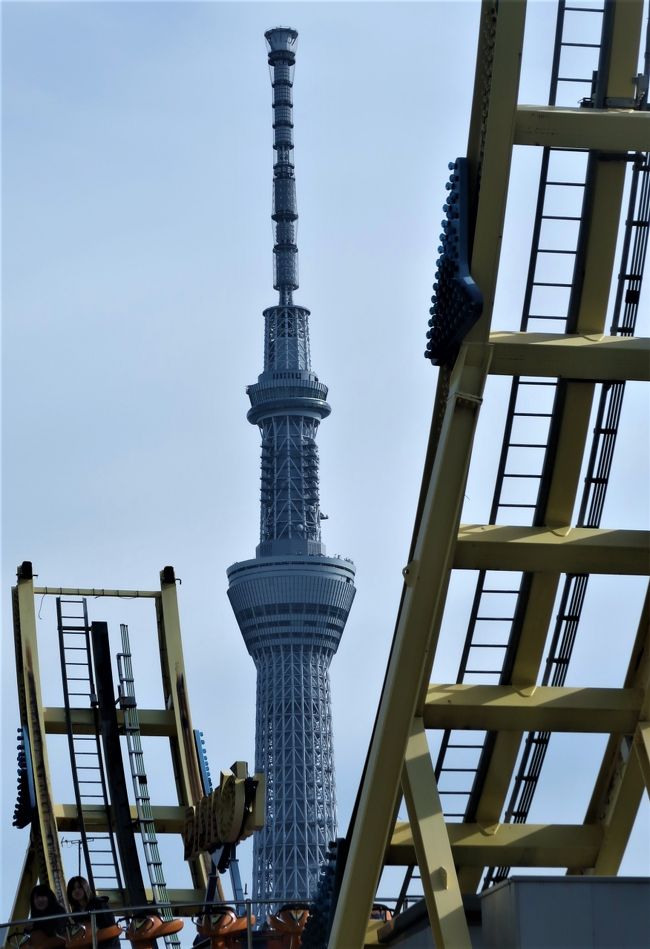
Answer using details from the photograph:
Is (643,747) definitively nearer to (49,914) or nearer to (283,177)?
(49,914)

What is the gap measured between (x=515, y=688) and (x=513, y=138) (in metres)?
5.79

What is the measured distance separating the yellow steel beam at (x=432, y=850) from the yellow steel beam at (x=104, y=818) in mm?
14680

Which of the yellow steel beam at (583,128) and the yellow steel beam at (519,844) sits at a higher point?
the yellow steel beam at (583,128)

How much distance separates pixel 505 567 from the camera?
685 inches

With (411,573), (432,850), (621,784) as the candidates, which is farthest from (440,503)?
(621,784)

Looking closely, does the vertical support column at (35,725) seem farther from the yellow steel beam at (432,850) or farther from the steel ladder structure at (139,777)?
the yellow steel beam at (432,850)

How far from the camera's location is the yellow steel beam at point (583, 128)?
1584cm

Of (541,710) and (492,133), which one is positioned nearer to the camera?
(492,133)

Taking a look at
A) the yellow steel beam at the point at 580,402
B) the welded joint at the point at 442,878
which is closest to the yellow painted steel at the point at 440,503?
the welded joint at the point at 442,878

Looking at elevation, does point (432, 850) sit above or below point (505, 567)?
below

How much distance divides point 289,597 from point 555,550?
14941 centimetres

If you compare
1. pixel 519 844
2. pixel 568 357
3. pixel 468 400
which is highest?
pixel 568 357

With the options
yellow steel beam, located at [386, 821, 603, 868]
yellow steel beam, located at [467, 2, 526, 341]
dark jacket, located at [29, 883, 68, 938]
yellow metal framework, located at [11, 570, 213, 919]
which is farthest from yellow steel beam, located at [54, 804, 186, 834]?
yellow steel beam, located at [467, 2, 526, 341]

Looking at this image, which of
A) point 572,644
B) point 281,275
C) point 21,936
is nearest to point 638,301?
point 572,644
